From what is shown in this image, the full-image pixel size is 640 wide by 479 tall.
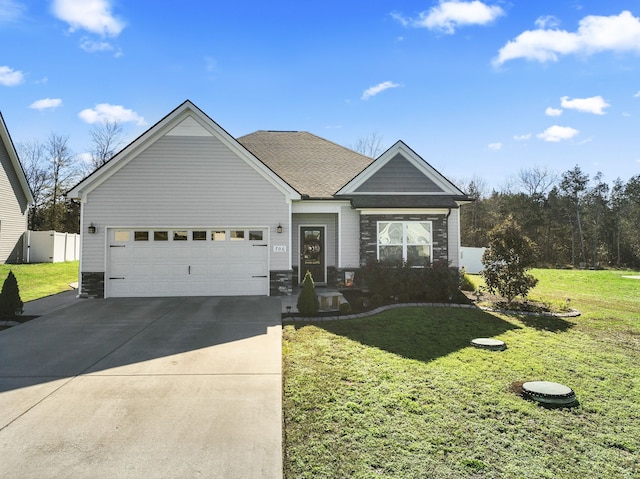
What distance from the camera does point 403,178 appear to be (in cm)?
1430

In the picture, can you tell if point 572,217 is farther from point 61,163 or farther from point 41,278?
point 61,163

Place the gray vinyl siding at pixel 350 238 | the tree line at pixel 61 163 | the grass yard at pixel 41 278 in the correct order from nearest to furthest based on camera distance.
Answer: the grass yard at pixel 41 278 < the gray vinyl siding at pixel 350 238 < the tree line at pixel 61 163

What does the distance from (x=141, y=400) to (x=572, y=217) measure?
138ft

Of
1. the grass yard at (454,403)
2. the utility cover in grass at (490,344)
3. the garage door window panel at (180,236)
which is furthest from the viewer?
the garage door window panel at (180,236)

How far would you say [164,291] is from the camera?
12.1 meters

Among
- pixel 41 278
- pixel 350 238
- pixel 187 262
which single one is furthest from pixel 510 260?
pixel 41 278

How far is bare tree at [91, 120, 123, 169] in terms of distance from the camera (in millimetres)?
37188

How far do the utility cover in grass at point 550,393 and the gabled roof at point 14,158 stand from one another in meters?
25.4

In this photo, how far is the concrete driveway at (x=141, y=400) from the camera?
3.29m

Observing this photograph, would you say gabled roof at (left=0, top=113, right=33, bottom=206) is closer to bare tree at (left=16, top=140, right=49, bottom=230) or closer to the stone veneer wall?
bare tree at (left=16, top=140, right=49, bottom=230)

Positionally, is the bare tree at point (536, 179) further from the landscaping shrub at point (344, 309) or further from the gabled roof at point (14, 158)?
the gabled roof at point (14, 158)

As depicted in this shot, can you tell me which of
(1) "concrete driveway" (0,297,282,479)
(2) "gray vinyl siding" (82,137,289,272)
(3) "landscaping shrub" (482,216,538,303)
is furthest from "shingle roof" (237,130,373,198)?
(1) "concrete driveway" (0,297,282,479)

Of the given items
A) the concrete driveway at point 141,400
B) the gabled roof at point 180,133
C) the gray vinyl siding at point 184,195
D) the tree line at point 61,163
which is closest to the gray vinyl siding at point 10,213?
the gabled roof at point 180,133

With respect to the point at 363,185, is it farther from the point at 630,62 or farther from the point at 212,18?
the point at 630,62
